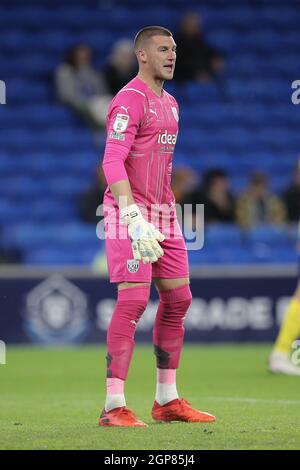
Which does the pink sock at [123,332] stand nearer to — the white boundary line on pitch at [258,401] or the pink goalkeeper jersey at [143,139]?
the pink goalkeeper jersey at [143,139]

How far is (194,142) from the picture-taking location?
50.9ft

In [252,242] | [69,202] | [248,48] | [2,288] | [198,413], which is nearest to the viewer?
[198,413]

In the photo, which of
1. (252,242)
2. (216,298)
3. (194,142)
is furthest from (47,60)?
(216,298)

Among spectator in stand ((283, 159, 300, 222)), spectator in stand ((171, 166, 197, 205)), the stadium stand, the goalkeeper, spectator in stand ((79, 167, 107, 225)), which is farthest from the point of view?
spectator in stand ((283, 159, 300, 222))

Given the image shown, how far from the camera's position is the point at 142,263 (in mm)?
5895

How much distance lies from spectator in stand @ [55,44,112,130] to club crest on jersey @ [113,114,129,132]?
8861 mm

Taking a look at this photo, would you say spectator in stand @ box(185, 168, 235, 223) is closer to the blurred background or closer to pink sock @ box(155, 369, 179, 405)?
the blurred background

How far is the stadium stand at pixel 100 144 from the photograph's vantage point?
13336 mm

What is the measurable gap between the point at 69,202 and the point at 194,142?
2063mm

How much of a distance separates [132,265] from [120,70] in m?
9.20

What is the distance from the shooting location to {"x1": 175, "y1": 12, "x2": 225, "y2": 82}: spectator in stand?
1545 centimetres

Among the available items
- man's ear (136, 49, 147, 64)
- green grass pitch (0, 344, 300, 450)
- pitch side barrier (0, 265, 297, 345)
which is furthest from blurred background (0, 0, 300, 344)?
man's ear (136, 49, 147, 64)

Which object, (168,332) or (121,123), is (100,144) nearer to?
(168,332)

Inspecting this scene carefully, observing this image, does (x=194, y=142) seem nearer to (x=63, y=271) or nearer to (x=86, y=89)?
(x=86, y=89)
